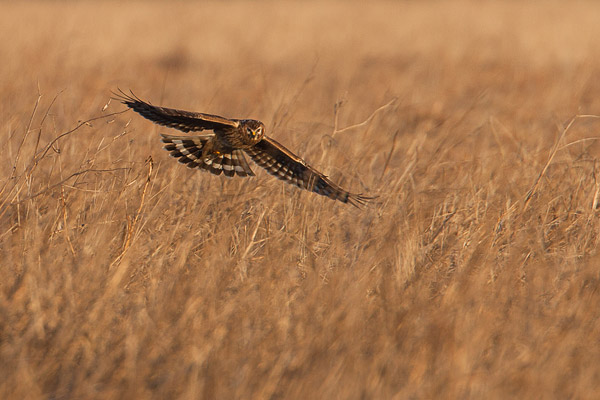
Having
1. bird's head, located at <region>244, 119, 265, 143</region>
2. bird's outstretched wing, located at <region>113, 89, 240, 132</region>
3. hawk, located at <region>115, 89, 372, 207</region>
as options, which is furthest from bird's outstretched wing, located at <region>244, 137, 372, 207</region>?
bird's outstretched wing, located at <region>113, 89, 240, 132</region>

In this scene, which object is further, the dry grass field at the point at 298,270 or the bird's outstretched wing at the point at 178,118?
the bird's outstretched wing at the point at 178,118

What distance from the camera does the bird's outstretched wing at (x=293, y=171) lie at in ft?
14.4

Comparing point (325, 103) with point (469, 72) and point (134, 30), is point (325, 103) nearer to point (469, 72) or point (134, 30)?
point (469, 72)

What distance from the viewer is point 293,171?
4848 millimetres

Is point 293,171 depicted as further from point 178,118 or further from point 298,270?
point 298,270

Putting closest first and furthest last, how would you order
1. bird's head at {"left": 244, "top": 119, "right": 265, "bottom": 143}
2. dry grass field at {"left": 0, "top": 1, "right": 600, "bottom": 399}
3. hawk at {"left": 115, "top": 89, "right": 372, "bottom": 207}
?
1. dry grass field at {"left": 0, "top": 1, "right": 600, "bottom": 399}
2. hawk at {"left": 115, "top": 89, "right": 372, "bottom": 207}
3. bird's head at {"left": 244, "top": 119, "right": 265, "bottom": 143}

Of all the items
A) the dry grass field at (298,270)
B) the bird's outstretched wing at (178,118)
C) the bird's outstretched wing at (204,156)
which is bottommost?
the dry grass field at (298,270)

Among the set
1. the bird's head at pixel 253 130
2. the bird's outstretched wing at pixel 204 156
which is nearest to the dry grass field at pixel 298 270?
the bird's outstretched wing at pixel 204 156

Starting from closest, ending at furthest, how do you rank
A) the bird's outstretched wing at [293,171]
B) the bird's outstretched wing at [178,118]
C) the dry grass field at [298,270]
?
the dry grass field at [298,270] < the bird's outstretched wing at [178,118] < the bird's outstretched wing at [293,171]

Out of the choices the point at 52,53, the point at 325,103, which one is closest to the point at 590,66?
the point at 325,103

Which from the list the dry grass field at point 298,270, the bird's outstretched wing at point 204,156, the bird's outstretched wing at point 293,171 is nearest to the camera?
the dry grass field at point 298,270

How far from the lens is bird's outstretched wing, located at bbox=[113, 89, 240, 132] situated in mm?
4227

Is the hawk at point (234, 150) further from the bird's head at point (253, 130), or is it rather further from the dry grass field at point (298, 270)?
the dry grass field at point (298, 270)

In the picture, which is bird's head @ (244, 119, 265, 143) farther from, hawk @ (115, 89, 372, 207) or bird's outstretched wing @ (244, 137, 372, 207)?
bird's outstretched wing @ (244, 137, 372, 207)
